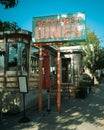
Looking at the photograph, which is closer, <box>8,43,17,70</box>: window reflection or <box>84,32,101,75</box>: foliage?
<box>8,43,17,70</box>: window reflection

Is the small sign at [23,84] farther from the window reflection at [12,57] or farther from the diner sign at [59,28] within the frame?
the diner sign at [59,28]

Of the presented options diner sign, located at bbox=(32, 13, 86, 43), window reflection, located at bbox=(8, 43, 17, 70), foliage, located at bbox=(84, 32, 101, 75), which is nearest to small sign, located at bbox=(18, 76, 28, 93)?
window reflection, located at bbox=(8, 43, 17, 70)

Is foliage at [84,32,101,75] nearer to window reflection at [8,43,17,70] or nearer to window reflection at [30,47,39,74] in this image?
window reflection at [30,47,39,74]

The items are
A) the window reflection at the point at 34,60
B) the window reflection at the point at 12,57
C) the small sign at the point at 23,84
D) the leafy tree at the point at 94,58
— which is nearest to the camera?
the small sign at the point at 23,84

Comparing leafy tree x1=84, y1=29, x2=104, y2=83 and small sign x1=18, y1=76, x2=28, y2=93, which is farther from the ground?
leafy tree x1=84, y1=29, x2=104, y2=83

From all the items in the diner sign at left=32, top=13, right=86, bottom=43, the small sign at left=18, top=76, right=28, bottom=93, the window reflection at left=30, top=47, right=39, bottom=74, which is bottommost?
the small sign at left=18, top=76, right=28, bottom=93

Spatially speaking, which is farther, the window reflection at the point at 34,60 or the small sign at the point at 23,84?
the window reflection at the point at 34,60

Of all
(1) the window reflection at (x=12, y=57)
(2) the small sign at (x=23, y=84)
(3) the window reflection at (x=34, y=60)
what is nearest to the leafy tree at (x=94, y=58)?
(3) the window reflection at (x=34, y=60)

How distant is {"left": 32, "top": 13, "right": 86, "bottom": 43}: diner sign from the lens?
35.3ft

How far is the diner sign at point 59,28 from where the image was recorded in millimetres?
10766

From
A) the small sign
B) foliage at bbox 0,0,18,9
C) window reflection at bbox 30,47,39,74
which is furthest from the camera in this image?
window reflection at bbox 30,47,39,74

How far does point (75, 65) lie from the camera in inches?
759

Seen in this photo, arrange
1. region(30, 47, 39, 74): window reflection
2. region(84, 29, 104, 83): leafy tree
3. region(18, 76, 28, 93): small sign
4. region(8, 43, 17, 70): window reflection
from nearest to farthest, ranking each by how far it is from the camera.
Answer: region(18, 76, 28, 93): small sign, region(8, 43, 17, 70): window reflection, region(30, 47, 39, 74): window reflection, region(84, 29, 104, 83): leafy tree

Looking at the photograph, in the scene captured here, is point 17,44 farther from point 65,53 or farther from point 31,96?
point 65,53
